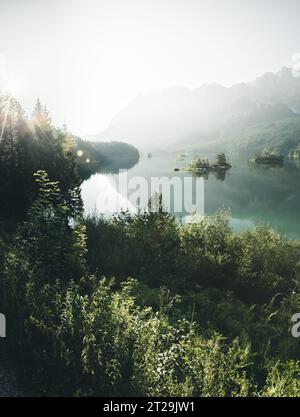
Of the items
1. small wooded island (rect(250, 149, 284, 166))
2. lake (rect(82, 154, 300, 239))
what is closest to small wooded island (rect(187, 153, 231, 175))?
small wooded island (rect(250, 149, 284, 166))

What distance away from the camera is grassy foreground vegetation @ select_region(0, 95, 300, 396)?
330 inches

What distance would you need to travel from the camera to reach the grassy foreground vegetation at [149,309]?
27.5ft

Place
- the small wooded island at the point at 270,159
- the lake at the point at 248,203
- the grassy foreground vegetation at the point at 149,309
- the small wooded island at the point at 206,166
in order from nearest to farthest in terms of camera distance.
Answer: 1. the grassy foreground vegetation at the point at 149,309
2. the lake at the point at 248,203
3. the small wooded island at the point at 206,166
4. the small wooded island at the point at 270,159

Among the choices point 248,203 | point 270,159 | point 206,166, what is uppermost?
point 270,159

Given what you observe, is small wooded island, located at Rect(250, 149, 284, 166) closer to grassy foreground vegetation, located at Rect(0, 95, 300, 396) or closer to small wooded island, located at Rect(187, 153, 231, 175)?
small wooded island, located at Rect(187, 153, 231, 175)

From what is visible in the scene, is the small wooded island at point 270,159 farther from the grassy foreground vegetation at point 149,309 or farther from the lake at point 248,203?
the grassy foreground vegetation at point 149,309

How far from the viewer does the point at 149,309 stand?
34.3ft

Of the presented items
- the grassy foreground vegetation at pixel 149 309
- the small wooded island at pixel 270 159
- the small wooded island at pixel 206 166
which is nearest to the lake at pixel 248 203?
the grassy foreground vegetation at pixel 149 309

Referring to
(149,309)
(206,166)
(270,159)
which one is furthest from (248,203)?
(270,159)

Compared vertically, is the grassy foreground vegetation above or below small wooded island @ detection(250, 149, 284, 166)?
below

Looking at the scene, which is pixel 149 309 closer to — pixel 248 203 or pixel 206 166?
pixel 248 203

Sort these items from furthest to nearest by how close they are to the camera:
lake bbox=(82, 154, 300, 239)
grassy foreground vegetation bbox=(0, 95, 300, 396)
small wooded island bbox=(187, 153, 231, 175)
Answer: small wooded island bbox=(187, 153, 231, 175) → lake bbox=(82, 154, 300, 239) → grassy foreground vegetation bbox=(0, 95, 300, 396)

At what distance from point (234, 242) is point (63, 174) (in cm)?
1869

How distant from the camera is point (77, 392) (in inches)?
306
